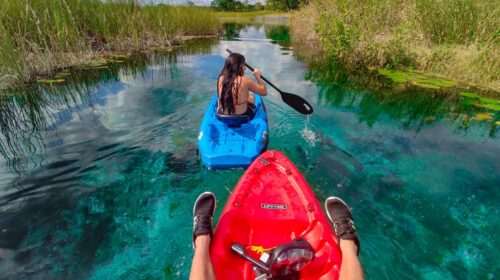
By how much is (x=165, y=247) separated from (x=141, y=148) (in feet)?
7.80

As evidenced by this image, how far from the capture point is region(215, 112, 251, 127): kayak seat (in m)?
4.18

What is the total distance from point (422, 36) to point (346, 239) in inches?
427

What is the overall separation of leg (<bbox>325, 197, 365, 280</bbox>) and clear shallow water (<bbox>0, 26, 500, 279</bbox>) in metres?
0.47

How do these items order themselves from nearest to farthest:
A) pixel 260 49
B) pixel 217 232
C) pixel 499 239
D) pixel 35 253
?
pixel 217 232 < pixel 35 253 < pixel 499 239 < pixel 260 49

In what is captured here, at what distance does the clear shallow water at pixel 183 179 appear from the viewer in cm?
283

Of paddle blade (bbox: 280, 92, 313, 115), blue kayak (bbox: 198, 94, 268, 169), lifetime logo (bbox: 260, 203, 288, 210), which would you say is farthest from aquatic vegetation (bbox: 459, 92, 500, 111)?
lifetime logo (bbox: 260, 203, 288, 210)

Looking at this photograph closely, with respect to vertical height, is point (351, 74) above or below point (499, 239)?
above

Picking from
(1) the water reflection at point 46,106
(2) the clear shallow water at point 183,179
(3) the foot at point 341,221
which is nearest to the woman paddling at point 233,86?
(2) the clear shallow water at point 183,179

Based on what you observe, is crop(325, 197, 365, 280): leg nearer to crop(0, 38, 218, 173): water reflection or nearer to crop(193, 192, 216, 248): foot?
crop(193, 192, 216, 248): foot

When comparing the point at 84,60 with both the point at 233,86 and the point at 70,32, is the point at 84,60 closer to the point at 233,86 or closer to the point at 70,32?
the point at 70,32

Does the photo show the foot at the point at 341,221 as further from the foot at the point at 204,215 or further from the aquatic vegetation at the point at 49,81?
the aquatic vegetation at the point at 49,81

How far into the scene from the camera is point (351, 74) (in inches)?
395

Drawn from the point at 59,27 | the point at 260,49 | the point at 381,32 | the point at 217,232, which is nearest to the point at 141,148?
the point at 217,232

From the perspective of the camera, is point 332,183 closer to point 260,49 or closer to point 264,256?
point 264,256
